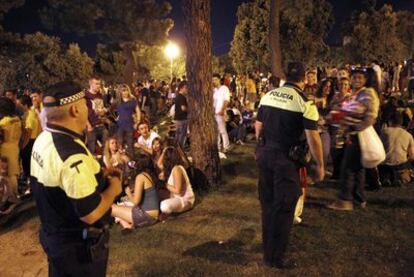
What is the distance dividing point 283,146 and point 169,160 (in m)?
2.96

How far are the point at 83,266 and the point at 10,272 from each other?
10.9ft

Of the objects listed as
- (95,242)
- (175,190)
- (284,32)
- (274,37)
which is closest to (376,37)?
(284,32)

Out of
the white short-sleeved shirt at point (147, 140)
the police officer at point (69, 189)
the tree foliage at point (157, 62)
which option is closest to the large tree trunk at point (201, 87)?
the white short-sleeved shirt at point (147, 140)

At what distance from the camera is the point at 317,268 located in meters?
4.72

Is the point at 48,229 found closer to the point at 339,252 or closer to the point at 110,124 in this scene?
the point at 339,252

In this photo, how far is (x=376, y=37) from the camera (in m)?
35.5

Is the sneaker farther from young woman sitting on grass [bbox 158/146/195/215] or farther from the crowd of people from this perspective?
young woman sitting on grass [bbox 158/146/195/215]

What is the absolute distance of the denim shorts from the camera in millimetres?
6402

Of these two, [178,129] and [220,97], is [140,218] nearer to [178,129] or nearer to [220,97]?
[220,97]

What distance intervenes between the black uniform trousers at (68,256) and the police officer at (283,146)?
219 centimetres

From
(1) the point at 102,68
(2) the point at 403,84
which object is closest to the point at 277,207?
(2) the point at 403,84

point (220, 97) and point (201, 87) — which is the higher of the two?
point (201, 87)

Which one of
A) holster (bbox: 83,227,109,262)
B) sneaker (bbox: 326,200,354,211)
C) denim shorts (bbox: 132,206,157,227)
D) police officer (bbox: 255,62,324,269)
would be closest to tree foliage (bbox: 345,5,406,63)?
sneaker (bbox: 326,200,354,211)

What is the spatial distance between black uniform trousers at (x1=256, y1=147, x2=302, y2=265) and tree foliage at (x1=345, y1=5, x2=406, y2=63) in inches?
1292
